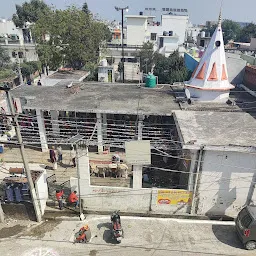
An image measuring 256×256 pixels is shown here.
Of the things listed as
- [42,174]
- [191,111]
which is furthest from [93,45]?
[42,174]

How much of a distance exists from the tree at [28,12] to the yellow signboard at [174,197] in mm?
63083

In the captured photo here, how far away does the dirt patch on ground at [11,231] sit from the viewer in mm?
11703

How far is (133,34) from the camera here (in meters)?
57.2

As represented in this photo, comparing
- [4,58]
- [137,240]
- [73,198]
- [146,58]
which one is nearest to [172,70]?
[146,58]

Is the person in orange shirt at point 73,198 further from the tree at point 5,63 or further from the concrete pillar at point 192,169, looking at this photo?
the tree at point 5,63

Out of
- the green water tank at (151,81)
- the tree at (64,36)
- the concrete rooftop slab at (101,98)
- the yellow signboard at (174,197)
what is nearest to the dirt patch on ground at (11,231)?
the yellow signboard at (174,197)

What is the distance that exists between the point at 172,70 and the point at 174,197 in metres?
27.1

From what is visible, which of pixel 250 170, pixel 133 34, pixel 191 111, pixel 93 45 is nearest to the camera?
pixel 250 170

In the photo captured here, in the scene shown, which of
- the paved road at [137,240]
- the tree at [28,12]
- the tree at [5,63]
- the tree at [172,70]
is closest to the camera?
the paved road at [137,240]

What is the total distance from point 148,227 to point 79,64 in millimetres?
27950

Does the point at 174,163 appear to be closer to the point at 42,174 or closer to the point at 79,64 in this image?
the point at 42,174

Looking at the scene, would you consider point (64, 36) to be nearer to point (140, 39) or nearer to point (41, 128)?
point (41, 128)

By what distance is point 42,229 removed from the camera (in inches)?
473

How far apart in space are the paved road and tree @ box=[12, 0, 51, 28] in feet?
206
